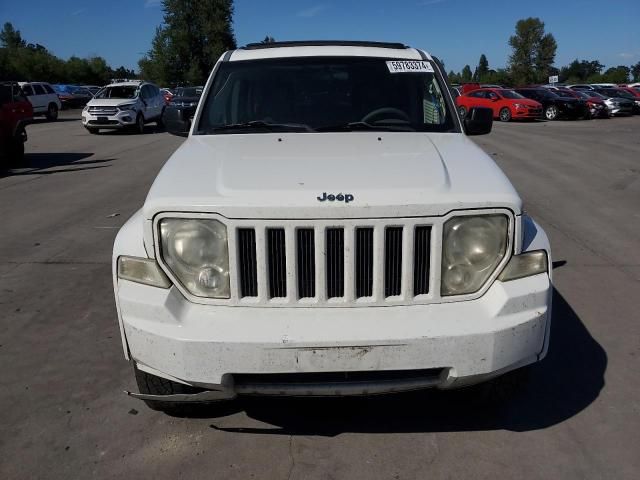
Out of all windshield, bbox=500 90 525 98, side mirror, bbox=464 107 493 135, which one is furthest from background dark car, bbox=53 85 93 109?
side mirror, bbox=464 107 493 135

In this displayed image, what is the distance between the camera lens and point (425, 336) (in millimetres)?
2438

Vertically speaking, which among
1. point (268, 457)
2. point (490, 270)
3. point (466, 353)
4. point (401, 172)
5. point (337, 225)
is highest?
point (401, 172)

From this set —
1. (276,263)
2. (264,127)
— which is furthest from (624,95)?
(276,263)

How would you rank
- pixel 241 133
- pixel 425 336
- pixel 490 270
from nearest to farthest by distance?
pixel 425 336, pixel 490 270, pixel 241 133

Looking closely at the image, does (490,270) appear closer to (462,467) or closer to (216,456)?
(462,467)

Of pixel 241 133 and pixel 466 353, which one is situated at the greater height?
pixel 241 133

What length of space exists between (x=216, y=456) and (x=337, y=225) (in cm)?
128

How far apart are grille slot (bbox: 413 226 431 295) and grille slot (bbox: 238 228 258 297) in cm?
69

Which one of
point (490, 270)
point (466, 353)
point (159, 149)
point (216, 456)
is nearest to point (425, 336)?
point (466, 353)

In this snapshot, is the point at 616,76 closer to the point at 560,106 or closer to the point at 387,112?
the point at 560,106

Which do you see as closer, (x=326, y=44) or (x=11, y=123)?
(x=326, y=44)

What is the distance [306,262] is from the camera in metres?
2.54

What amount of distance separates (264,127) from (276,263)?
144cm

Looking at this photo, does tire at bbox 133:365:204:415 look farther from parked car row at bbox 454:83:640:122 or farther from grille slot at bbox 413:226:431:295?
parked car row at bbox 454:83:640:122
